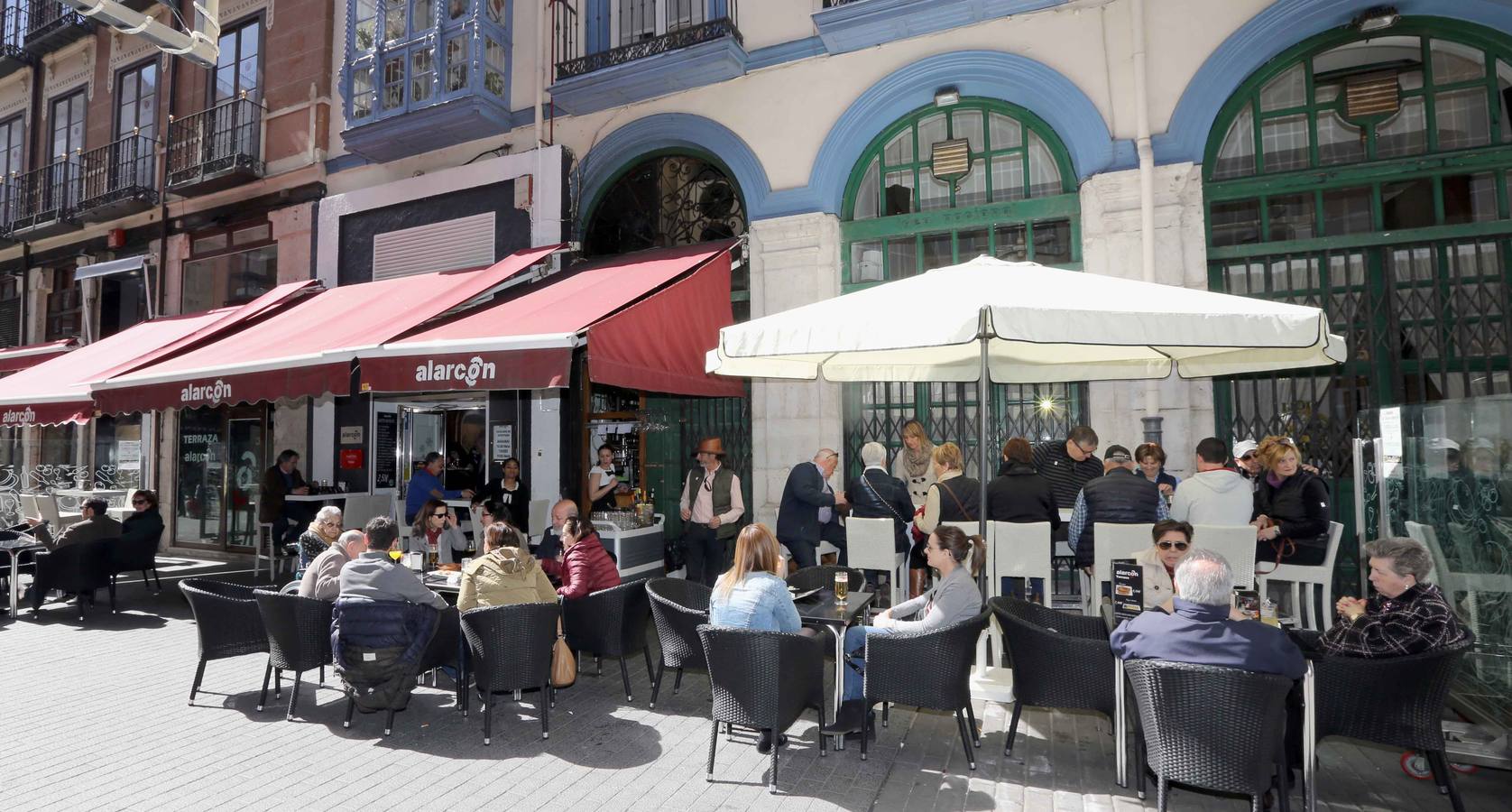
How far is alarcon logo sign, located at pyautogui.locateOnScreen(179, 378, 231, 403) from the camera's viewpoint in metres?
7.39

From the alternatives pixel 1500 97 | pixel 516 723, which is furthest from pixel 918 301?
pixel 1500 97

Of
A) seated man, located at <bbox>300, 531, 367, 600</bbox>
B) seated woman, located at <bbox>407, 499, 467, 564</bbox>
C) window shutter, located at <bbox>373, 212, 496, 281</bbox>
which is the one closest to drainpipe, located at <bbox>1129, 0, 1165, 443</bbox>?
seated woman, located at <bbox>407, 499, 467, 564</bbox>

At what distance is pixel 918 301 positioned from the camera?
4.39 meters

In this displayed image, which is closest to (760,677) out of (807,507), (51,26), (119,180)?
(807,507)

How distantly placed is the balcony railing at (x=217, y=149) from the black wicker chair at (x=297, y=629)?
9499mm

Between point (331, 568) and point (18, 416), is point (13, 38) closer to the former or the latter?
point (18, 416)

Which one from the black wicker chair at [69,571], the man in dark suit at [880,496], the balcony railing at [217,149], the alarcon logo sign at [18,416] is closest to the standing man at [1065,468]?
the man in dark suit at [880,496]

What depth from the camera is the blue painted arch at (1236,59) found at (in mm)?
7043

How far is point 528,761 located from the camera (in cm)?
443

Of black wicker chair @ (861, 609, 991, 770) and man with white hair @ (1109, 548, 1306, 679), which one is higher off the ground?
man with white hair @ (1109, 548, 1306, 679)

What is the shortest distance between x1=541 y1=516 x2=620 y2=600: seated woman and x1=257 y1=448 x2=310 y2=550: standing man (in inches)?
250

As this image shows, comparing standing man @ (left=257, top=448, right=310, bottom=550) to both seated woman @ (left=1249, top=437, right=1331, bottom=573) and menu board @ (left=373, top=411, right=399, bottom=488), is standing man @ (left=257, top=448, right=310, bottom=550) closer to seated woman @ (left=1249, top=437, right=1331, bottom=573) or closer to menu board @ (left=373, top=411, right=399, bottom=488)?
menu board @ (left=373, top=411, right=399, bottom=488)

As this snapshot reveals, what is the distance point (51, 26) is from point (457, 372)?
48.6ft

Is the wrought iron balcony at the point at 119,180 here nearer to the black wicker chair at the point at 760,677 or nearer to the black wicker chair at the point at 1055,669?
the black wicker chair at the point at 760,677
